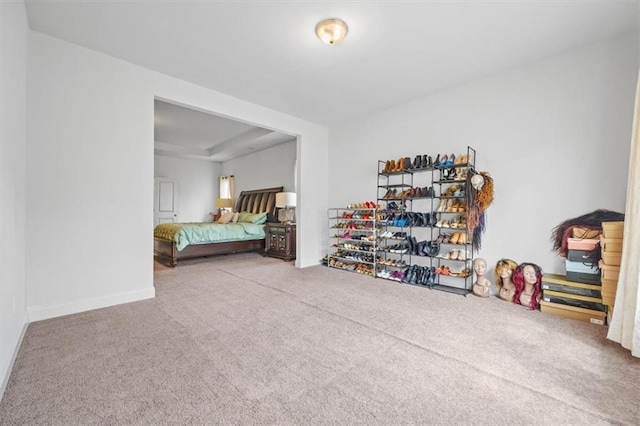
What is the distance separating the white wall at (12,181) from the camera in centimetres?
158

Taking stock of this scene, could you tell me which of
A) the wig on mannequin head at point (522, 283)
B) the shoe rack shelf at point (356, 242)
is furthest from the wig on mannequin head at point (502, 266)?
the shoe rack shelf at point (356, 242)

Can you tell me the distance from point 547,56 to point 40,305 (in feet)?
18.2

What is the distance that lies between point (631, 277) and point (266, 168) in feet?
22.4

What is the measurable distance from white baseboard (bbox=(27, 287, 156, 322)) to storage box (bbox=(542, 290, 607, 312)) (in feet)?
13.6

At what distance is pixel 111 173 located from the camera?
286 cm

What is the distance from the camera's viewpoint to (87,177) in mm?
2730

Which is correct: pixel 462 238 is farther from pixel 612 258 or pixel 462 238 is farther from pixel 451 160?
pixel 612 258

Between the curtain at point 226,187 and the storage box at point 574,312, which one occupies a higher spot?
the curtain at point 226,187

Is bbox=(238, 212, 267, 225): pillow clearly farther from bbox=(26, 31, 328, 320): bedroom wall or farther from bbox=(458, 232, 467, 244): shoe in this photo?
bbox=(458, 232, 467, 244): shoe

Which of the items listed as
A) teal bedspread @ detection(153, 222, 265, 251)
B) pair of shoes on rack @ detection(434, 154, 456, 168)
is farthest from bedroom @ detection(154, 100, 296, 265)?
pair of shoes on rack @ detection(434, 154, 456, 168)

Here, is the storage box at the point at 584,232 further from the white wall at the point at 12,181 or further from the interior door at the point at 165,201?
the interior door at the point at 165,201

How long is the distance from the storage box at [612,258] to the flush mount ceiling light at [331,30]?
293 centimetres

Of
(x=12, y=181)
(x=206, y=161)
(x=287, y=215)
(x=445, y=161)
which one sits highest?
(x=206, y=161)

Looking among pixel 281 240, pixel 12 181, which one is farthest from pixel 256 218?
pixel 12 181
